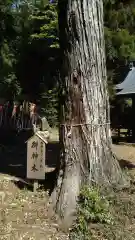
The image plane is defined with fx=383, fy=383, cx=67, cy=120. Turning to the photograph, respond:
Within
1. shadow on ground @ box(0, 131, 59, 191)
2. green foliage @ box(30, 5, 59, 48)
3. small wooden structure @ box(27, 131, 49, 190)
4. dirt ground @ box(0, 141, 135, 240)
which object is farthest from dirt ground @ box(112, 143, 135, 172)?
green foliage @ box(30, 5, 59, 48)

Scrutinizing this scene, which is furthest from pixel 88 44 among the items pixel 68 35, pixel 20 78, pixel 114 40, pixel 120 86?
pixel 20 78

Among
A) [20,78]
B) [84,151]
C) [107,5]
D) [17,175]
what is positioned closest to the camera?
[84,151]

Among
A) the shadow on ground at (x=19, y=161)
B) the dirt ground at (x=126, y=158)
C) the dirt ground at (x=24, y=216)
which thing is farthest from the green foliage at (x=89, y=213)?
the dirt ground at (x=126, y=158)

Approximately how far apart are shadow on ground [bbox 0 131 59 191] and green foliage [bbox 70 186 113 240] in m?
1.05

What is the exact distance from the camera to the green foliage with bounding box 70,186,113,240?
4.88m

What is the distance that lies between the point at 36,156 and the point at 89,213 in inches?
70.6

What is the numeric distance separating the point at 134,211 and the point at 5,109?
1450 cm

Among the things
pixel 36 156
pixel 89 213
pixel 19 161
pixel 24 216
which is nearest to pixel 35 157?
pixel 36 156

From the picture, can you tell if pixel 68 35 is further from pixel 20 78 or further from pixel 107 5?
pixel 20 78

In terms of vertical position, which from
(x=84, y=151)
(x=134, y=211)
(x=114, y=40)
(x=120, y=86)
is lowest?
(x=134, y=211)

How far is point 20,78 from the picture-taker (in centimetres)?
2616

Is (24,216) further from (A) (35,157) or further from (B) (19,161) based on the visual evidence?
(B) (19,161)

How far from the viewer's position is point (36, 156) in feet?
21.6

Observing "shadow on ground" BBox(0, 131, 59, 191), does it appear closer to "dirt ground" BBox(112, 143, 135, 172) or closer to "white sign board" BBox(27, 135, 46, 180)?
"white sign board" BBox(27, 135, 46, 180)
